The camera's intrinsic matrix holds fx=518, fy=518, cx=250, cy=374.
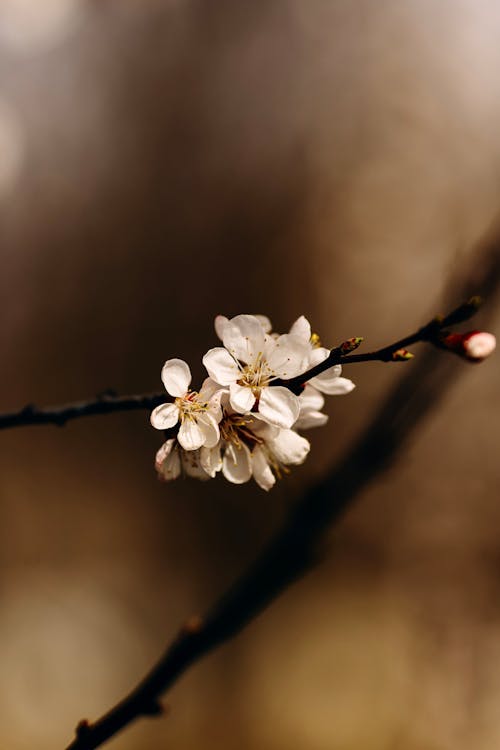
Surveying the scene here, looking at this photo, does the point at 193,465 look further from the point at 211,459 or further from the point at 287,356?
the point at 287,356

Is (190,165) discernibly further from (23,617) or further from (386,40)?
(23,617)

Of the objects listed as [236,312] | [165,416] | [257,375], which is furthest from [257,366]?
[236,312]

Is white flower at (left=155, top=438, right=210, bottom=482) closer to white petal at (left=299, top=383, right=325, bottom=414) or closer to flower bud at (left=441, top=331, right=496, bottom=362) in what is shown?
white petal at (left=299, top=383, right=325, bottom=414)

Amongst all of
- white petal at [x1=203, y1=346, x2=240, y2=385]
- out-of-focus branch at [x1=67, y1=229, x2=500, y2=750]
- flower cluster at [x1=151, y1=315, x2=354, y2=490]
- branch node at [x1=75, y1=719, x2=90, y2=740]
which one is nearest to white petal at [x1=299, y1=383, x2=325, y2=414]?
flower cluster at [x1=151, y1=315, x2=354, y2=490]

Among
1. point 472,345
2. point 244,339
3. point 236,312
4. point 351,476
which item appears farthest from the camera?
point 236,312

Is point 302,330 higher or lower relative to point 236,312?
higher

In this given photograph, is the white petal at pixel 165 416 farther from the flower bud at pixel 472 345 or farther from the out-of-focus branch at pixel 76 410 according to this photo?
the flower bud at pixel 472 345

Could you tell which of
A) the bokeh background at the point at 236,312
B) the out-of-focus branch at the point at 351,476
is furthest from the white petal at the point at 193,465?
the bokeh background at the point at 236,312

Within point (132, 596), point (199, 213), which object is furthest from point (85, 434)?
point (199, 213)
